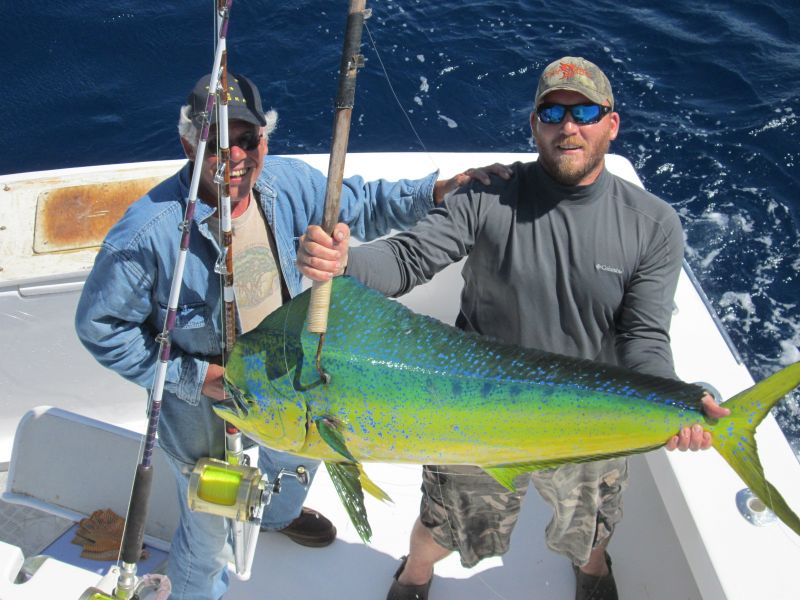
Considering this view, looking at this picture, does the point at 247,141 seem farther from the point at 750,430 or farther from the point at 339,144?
the point at 750,430

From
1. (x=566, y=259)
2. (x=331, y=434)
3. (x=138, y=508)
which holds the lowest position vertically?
(x=138, y=508)

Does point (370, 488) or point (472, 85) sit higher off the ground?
point (370, 488)

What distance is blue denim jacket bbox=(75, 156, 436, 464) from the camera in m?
2.22

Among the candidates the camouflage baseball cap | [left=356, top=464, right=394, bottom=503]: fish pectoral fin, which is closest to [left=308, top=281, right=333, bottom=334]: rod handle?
[left=356, top=464, right=394, bottom=503]: fish pectoral fin

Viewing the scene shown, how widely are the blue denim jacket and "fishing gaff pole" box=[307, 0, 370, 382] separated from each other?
0.71 m

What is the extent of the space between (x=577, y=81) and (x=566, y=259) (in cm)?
51

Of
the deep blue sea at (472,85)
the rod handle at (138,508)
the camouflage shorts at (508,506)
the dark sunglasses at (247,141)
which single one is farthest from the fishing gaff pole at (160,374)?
the deep blue sea at (472,85)

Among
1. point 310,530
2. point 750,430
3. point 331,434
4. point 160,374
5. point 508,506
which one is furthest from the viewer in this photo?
point 310,530

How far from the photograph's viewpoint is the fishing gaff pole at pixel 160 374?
2.05 m

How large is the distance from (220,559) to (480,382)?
157 cm

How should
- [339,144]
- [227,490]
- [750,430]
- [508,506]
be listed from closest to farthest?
[339,144] → [750,430] → [227,490] → [508,506]

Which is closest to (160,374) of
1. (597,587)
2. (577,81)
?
(577,81)

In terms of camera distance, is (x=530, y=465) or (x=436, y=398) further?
(x=530, y=465)

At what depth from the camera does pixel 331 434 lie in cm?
178
